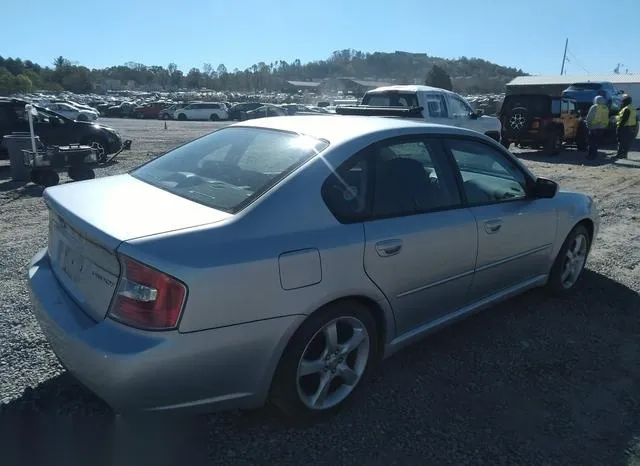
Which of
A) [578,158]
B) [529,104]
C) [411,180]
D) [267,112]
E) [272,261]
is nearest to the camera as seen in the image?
[272,261]

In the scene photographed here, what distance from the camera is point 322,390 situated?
265 centimetres

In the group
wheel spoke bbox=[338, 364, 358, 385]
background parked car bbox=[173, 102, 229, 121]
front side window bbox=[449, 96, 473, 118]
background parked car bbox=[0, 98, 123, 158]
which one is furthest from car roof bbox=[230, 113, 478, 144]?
background parked car bbox=[173, 102, 229, 121]

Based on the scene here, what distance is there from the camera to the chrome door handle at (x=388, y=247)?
270 centimetres

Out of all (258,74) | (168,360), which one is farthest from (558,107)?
(258,74)

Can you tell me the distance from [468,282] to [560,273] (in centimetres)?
148

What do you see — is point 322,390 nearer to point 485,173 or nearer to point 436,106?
point 485,173

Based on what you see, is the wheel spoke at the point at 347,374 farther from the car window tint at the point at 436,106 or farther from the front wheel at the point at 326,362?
the car window tint at the point at 436,106

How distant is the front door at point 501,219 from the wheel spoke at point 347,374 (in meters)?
1.14

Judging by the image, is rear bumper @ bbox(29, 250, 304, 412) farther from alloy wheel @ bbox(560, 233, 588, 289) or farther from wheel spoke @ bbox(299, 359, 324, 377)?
alloy wheel @ bbox(560, 233, 588, 289)

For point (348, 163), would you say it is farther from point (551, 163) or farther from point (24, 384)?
point (551, 163)

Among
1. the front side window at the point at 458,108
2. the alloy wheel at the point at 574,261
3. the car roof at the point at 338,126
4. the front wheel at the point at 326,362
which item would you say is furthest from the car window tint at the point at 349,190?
the front side window at the point at 458,108

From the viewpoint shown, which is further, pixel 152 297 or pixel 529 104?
pixel 529 104

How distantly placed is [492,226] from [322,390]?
5.55 feet

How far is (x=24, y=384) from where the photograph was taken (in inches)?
114
